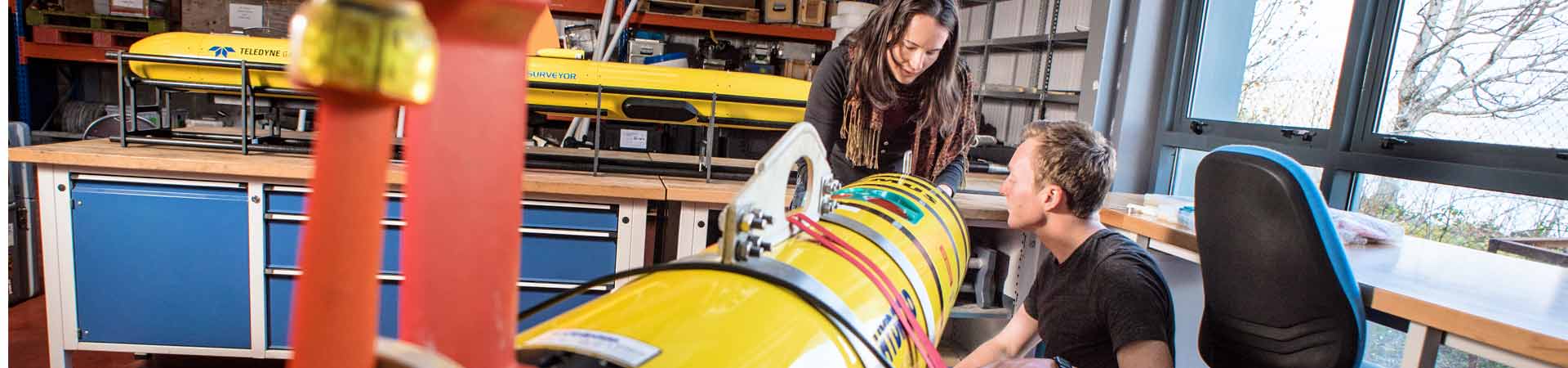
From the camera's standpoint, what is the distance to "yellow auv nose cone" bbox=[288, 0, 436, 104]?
20 cm

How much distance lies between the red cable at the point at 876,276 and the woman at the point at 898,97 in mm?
930

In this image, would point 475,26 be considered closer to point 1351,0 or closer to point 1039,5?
point 1351,0

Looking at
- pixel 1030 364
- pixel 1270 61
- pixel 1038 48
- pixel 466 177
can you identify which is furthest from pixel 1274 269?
pixel 1038 48

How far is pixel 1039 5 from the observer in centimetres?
471

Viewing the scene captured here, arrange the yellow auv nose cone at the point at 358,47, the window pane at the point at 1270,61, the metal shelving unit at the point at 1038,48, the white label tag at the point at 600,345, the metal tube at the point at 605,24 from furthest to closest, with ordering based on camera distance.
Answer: the metal shelving unit at the point at 1038,48 → the metal tube at the point at 605,24 → the window pane at the point at 1270,61 → the white label tag at the point at 600,345 → the yellow auv nose cone at the point at 358,47

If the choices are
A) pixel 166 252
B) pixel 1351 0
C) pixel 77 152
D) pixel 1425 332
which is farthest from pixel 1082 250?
pixel 77 152

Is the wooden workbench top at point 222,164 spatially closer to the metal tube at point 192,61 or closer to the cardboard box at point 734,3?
the metal tube at point 192,61

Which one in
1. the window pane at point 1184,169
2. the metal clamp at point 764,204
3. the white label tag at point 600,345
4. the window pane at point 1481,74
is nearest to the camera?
the white label tag at point 600,345

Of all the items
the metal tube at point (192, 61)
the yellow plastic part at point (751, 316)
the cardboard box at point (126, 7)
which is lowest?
the yellow plastic part at point (751, 316)

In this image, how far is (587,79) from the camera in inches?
92.0

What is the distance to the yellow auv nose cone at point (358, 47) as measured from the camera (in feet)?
0.64

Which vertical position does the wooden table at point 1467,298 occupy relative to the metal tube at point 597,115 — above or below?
below

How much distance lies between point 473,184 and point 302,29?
0.28 ft

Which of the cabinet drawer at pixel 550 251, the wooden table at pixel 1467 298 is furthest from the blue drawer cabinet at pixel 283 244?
the wooden table at pixel 1467 298
